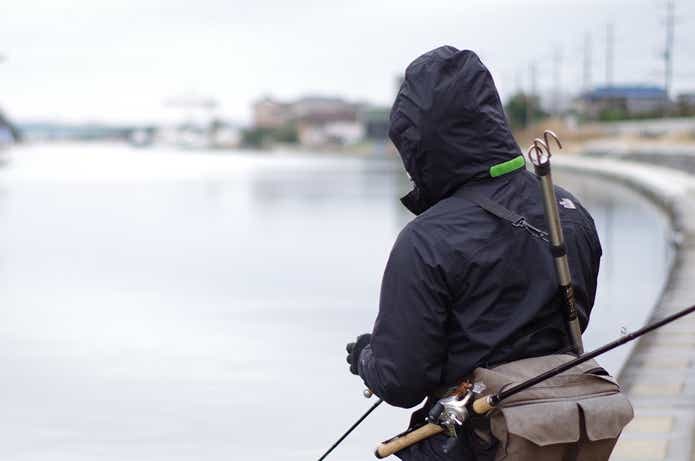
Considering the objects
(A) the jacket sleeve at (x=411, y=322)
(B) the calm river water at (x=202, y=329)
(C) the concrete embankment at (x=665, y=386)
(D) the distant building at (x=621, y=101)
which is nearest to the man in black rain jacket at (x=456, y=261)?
(A) the jacket sleeve at (x=411, y=322)

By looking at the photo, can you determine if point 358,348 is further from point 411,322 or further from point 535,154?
point 535,154

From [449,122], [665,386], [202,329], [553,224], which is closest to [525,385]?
[553,224]

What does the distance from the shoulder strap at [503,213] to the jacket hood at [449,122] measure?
0.06 meters

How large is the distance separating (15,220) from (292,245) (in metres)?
9.80

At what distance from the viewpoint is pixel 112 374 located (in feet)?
32.4

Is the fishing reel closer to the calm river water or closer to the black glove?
the black glove

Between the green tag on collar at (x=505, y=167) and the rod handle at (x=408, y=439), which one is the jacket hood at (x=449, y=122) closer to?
the green tag on collar at (x=505, y=167)

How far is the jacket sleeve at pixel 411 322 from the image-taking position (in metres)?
3.33

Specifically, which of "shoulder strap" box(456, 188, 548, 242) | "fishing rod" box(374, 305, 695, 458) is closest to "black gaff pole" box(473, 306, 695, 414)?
"fishing rod" box(374, 305, 695, 458)

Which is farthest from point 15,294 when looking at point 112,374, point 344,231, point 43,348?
point 344,231

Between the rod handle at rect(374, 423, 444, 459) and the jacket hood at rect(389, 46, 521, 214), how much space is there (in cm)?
60

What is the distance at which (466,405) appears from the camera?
3.37 m

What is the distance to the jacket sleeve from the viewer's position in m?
3.33

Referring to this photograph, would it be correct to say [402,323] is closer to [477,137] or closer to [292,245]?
[477,137]
